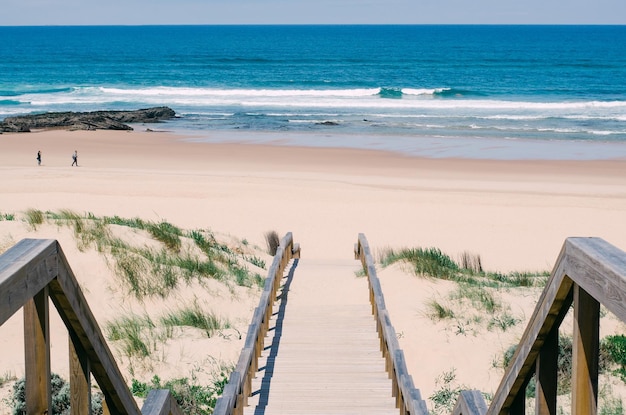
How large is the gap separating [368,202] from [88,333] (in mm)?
21141

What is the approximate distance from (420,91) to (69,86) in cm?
2829

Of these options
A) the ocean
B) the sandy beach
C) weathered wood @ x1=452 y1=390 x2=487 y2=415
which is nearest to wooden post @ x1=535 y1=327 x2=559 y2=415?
weathered wood @ x1=452 y1=390 x2=487 y2=415

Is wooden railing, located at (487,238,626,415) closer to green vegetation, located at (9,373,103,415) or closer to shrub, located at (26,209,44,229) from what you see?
green vegetation, located at (9,373,103,415)

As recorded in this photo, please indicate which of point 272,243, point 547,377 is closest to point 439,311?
point 547,377

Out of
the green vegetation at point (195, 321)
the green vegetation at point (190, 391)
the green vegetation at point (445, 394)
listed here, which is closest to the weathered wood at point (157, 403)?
the green vegetation at point (190, 391)

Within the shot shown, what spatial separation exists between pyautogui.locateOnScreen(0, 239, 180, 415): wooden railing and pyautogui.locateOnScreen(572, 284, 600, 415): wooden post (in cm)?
139

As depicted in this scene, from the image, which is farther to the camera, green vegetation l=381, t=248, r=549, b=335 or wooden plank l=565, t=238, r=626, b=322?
green vegetation l=381, t=248, r=549, b=335

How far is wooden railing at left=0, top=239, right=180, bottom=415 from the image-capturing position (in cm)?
187

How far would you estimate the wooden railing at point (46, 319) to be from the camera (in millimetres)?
1872

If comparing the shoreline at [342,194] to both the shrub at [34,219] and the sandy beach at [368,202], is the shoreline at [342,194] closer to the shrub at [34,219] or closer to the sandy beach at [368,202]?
the sandy beach at [368,202]

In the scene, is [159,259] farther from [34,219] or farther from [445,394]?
A: [445,394]

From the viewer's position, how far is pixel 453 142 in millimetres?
38156

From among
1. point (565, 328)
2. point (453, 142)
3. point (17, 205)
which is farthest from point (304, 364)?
point (453, 142)

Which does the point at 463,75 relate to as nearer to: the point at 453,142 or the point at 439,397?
the point at 453,142
